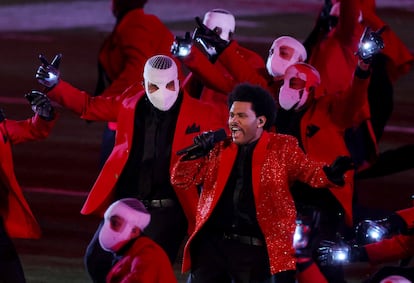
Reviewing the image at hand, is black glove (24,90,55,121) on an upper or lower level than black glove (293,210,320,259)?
upper

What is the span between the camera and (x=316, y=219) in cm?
1151

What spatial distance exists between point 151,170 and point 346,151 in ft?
4.89

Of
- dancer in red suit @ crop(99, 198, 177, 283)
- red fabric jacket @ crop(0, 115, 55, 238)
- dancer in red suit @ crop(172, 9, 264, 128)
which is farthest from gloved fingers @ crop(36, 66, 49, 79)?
dancer in red suit @ crop(99, 198, 177, 283)

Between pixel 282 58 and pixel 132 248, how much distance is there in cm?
269

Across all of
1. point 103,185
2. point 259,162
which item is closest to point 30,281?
point 103,185

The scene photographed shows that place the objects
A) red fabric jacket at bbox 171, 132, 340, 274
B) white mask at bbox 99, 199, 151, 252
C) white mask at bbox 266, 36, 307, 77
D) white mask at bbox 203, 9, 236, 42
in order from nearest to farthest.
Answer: white mask at bbox 99, 199, 151, 252
red fabric jacket at bbox 171, 132, 340, 274
white mask at bbox 266, 36, 307, 77
white mask at bbox 203, 9, 236, 42

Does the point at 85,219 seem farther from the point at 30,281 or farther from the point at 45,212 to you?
the point at 30,281

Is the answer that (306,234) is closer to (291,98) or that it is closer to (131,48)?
(291,98)

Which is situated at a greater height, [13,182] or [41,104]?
[41,104]

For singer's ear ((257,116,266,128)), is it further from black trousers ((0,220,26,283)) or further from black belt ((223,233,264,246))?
black trousers ((0,220,26,283))

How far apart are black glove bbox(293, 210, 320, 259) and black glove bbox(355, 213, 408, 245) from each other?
74 cm

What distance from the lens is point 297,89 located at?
11.5m

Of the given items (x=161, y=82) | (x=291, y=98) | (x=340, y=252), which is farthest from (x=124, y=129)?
(x=340, y=252)

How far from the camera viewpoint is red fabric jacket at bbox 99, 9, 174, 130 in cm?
1322
